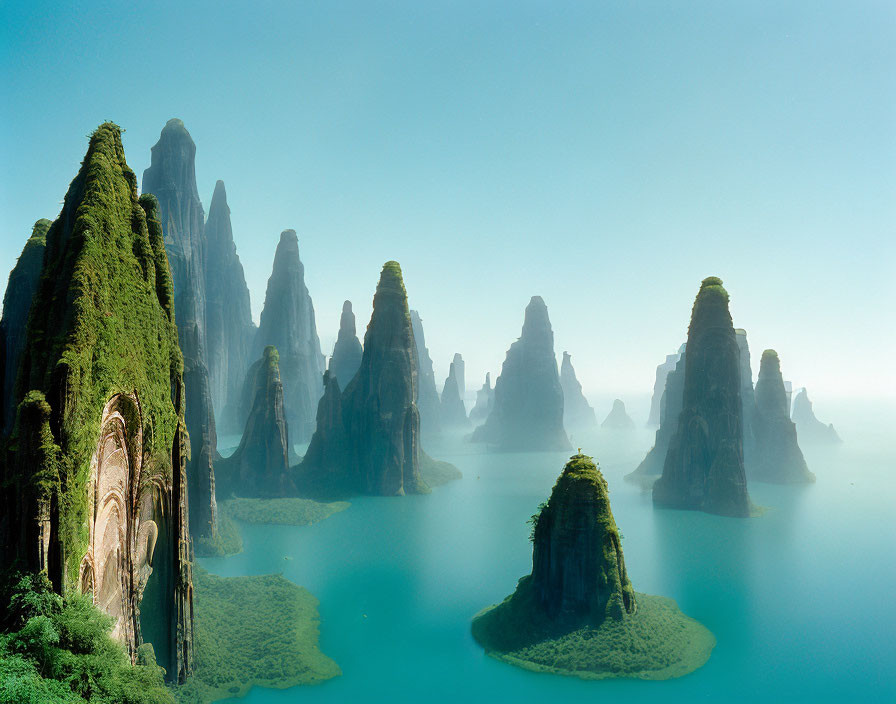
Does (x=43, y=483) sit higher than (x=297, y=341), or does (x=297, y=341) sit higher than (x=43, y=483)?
(x=297, y=341)

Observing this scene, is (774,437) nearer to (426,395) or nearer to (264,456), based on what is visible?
(264,456)

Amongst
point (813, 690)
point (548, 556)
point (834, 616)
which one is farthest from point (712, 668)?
point (834, 616)

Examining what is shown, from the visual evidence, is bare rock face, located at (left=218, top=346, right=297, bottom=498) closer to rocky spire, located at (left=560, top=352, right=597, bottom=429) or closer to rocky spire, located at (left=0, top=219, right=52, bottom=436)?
rocky spire, located at (left=0, top=219, right=52, bottom=436)

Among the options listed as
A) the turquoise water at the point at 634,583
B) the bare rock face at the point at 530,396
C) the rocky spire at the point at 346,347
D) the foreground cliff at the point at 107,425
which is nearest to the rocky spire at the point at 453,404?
the bare rock face at the point at 530,396

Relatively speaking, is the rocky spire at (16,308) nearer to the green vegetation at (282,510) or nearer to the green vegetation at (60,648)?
the green vegetation at (60,648)

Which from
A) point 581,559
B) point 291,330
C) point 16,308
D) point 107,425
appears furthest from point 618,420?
point 107,425

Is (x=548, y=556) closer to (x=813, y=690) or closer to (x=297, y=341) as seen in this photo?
(x=813, y=690)
